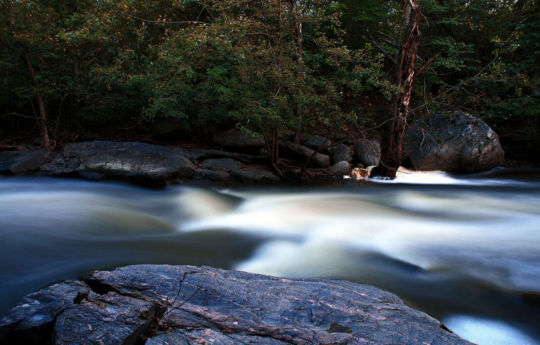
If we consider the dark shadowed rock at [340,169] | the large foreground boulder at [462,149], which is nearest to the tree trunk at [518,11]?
the large foreground boulder at [462,149]

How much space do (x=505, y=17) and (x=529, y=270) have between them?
14506 millimetres

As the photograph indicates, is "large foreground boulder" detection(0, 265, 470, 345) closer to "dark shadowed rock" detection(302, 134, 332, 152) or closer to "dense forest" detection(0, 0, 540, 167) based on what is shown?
"dense forest" detection(0, 0, 540, 167)

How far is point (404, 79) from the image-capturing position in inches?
364

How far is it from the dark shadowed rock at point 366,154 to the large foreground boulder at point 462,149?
1102 millimetres

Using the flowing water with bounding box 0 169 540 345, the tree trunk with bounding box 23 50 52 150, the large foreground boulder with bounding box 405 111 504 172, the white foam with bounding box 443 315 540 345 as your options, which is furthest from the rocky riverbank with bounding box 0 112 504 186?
the white foam with bounding box 443 315 540 345

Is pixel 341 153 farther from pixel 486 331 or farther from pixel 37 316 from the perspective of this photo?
pixel 37 316

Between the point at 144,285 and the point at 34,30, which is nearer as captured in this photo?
the point at 144,285

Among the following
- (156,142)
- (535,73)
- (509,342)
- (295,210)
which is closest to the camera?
(509,342)

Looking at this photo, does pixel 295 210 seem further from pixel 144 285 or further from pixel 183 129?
pixel 183 129

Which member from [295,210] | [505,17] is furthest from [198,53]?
[505,17]

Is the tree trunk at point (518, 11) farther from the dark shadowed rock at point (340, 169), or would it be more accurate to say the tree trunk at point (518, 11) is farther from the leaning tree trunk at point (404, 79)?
the dark shadowed rock at point (340, 169)

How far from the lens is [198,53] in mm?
8500

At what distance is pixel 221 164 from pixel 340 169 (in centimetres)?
355

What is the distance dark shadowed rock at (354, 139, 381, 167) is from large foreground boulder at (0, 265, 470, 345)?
8.96 metres
